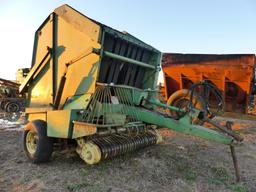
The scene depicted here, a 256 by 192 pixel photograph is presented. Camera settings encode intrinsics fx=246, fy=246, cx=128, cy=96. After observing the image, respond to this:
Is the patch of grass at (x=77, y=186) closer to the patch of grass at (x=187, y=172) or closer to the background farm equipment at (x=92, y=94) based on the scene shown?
the background farm equipment at (x=92, y=94)

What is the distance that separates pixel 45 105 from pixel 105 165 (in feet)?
5.00

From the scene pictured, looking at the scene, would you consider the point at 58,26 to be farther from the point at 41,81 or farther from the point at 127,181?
the point at 127,181

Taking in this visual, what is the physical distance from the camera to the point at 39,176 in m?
3.30

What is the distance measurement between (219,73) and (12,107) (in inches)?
374

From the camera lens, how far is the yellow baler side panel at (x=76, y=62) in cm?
362

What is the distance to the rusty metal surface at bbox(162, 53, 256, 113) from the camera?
640 centimetres

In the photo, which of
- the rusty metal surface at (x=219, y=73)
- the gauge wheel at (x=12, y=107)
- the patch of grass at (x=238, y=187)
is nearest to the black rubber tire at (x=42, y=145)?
the patch of grass at (x=238, y=187)

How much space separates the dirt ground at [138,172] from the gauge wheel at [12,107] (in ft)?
24.5

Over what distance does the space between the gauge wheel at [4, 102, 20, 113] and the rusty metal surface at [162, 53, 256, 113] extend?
7707mm

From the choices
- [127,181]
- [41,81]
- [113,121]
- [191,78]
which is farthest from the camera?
[191,78]

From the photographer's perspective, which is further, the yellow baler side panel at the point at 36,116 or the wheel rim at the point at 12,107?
the wheel rim at the point at 12,107

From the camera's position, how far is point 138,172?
3.45 meters

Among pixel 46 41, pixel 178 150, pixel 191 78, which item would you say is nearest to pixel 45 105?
pixel 46 41

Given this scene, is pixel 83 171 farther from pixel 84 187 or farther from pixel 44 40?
pixel 44 40
